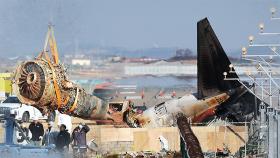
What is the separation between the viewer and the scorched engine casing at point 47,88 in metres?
29.9

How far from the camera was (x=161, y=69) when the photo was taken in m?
42.0

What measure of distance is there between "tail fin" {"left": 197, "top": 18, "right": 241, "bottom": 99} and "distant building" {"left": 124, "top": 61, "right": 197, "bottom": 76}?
506 cm

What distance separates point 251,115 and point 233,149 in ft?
16.1

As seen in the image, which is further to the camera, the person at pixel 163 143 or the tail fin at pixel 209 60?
the tail fin at pixel 209 60

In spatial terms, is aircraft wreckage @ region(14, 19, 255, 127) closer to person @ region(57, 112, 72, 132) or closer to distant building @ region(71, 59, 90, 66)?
person @ region(57, 112, 72, 132)

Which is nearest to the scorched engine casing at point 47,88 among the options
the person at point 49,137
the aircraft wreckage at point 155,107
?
the aircraft wreckage at point 155,107

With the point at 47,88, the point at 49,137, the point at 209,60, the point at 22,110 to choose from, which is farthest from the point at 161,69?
the point at 49,137

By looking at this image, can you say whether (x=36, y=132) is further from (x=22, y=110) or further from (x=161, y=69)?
(x=161, y=69)

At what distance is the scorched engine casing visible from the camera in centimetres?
2992

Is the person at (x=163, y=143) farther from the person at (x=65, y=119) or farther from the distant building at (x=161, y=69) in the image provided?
the distant building at (x=161, y=69)

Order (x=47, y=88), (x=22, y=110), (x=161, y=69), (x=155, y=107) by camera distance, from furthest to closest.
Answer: (x=161, y=69), (x=22, y=110), (x=155, y=107), (x=47, y=88)

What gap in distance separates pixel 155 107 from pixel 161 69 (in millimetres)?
6612

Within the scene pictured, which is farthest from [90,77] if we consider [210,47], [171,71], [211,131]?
[211,131]

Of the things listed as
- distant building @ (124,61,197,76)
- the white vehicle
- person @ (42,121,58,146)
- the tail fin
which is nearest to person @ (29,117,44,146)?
person @ (42,121,58,146)
